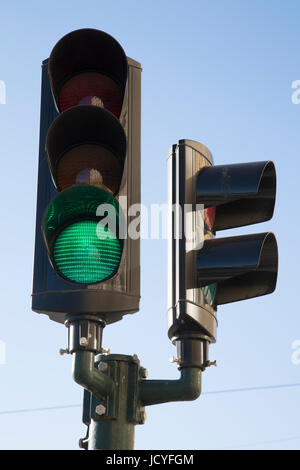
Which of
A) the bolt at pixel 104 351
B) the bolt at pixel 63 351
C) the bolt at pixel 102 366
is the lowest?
the bolt at pixel 102 366

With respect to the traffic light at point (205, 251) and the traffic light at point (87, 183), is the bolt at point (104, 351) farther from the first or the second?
the traffic light at point (205, 251)

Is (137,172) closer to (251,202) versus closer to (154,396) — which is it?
(251,202)

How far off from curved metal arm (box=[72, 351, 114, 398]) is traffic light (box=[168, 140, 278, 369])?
35 centimetres

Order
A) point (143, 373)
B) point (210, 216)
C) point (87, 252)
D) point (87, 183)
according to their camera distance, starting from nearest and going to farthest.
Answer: point (87, 252) → point (87, 183) → point (143, 373) → point (210, 216)

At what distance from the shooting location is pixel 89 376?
3.88m

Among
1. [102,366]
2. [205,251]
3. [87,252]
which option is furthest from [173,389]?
[87,252]

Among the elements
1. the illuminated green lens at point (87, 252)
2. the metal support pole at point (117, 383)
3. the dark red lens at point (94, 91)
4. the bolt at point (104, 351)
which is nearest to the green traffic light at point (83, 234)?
the illuminated green lens at point (87, 252)

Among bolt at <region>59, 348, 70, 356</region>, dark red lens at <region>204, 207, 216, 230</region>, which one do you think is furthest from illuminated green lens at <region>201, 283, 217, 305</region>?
bolt at <region>59, 348, 70, 356</region>

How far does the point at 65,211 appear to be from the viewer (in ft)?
13.0

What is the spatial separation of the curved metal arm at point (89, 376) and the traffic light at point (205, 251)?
1.15 ft

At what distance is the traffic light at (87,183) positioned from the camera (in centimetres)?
392

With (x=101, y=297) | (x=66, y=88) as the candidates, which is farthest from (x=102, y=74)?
(x=101, y=297)

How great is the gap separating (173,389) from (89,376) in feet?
1.36

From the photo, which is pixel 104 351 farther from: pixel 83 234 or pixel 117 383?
pixel 83 234
